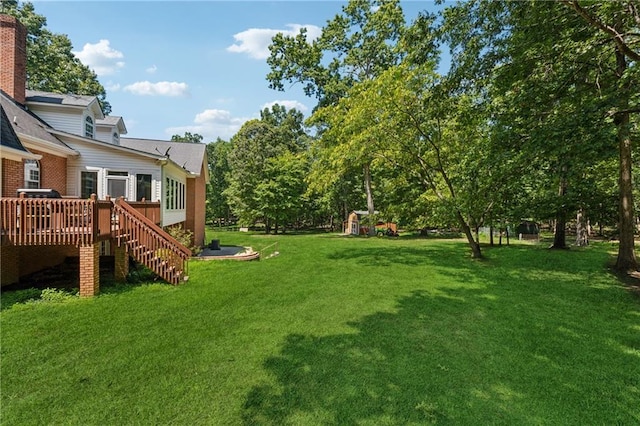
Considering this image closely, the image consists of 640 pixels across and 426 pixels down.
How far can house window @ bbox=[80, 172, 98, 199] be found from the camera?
11188 mm

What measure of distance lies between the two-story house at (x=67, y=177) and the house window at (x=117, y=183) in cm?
3

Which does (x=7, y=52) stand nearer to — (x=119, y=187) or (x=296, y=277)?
(x=119, y=187)

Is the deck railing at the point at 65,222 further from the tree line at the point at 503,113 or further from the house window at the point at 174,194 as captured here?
the tree line at the point at 503,113

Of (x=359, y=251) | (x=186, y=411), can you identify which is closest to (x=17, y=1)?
(x=359, y=251)

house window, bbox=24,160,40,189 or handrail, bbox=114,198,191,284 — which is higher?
house window, bbox=24,160,40,189

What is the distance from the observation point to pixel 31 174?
9258 millimetres

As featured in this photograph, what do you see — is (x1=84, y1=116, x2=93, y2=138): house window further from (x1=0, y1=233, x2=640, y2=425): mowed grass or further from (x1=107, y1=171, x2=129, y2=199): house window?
(x1=0, y1=233, x2=640, y2=425): mowed grass

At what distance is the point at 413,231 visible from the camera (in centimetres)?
3562

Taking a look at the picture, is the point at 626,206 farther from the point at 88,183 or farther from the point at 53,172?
the point at 53,172

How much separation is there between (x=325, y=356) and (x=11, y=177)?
9.41 meters

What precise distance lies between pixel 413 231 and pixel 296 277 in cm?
2823

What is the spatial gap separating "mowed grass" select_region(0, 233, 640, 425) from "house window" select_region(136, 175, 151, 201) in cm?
507

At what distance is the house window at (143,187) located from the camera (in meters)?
11.9

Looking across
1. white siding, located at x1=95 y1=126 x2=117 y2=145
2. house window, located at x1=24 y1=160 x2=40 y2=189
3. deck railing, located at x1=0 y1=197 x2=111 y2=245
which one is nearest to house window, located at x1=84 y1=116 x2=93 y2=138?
white siding, located at x1=95 y1=126 x2=117 y2=145
